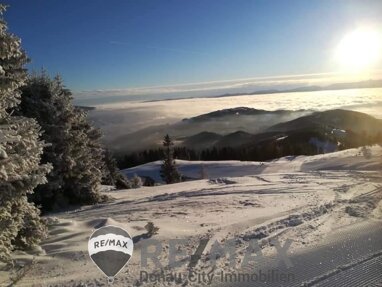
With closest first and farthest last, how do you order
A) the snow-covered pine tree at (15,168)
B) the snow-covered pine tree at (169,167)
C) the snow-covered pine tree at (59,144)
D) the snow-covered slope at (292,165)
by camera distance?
1. the snow-covered pine tree at (15,168)
2. the snow-covered pine tree at (59,144)
3. the snow-covered slope at (292,165)
4. the snow-covered pine tree at (169,167)

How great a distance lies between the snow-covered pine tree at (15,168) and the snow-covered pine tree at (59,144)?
751cm

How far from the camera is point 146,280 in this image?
24.6 feet

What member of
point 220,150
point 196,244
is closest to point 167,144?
point 196,244

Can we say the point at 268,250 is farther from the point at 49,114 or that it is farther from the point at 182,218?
the point at 49,114

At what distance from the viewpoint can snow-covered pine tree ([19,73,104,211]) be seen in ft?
58.5

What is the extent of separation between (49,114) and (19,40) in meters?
9.84

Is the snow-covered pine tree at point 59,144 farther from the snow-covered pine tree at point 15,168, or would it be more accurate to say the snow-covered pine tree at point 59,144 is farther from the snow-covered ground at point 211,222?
the snow-covered pine tree at point 15,168

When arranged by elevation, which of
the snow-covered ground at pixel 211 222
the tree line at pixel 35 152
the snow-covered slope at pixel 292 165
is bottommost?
the snow-covered slope at pixel 292 165

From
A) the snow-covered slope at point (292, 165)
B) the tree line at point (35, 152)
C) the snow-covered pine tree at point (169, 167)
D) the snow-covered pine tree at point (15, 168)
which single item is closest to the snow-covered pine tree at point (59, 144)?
the tree line at point (35, 152)

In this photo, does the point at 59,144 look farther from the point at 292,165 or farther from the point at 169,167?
the point at 292,165

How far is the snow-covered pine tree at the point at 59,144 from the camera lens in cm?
1783

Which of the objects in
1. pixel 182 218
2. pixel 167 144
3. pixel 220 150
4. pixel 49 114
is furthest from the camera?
pixel 220 150

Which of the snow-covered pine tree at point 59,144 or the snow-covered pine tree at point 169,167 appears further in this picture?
the snow-covered pine tree at point 169,167

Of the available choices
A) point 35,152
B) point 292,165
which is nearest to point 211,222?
point 35,152
